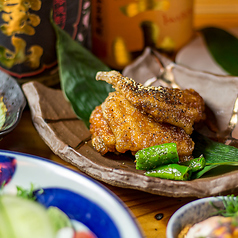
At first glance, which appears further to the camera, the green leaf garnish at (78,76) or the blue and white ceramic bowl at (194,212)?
the green leaf garnish at (78,76)

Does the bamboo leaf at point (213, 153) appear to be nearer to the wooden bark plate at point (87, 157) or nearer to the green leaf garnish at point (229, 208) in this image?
the wooden bark plate at point (87, 157)

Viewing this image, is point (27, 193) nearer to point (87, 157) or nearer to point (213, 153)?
point (87, 157)

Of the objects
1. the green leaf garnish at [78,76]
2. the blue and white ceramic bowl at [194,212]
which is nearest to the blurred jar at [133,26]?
the green leaf garnish at [78,76]

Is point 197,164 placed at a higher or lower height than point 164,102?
lower

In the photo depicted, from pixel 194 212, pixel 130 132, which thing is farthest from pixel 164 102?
pixel 194 212

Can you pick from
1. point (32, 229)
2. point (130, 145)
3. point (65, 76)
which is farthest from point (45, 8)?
point (32, 229)

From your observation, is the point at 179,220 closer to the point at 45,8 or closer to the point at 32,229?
the point at 32,229
